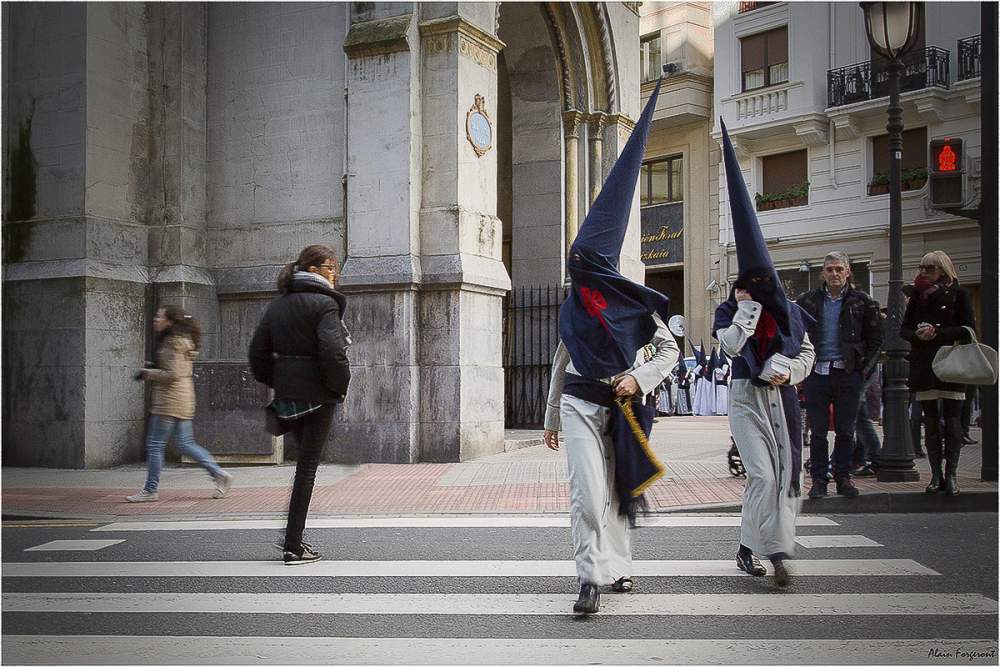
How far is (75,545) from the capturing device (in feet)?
23.3

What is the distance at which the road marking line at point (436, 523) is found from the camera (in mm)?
7719

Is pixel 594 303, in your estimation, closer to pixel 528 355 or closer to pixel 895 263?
pixel 895 263

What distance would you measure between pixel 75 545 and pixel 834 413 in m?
6.11

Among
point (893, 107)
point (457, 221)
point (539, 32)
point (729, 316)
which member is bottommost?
point (729, 316)

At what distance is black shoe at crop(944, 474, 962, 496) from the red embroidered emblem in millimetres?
4991

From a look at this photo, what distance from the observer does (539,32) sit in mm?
17484

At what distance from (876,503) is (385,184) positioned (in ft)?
22.8

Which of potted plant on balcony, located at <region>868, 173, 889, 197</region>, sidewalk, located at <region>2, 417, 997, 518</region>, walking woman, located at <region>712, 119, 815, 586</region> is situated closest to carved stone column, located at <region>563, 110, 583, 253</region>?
sidewalk, located at <region>2, 417, 997, 518</region>

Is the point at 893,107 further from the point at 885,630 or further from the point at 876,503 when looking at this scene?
the point at 885,630

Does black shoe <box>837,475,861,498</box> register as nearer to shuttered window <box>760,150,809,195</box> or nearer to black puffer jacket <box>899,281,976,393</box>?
black puffer jacket <box>899,281,976,393</box>

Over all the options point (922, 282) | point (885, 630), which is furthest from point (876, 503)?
point (885, 630)

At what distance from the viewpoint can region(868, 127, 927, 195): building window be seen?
26969 mm

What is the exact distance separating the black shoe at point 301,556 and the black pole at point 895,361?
588 cm

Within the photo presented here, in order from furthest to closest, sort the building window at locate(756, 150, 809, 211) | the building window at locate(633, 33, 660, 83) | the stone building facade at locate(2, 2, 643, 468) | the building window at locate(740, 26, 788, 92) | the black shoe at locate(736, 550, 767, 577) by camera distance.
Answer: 1. the building window at locate(633, 33, 660, 83)
2. the building window at locate(740, 26, 788, 92)
3. the building window at locate(756, 150, 809, 211)
4. the stone building facade at locate(2, 2, 643, 468)
5. the black shoe at locate(736, 550, 767, 577)
